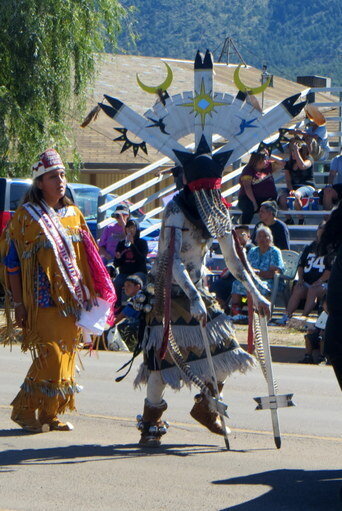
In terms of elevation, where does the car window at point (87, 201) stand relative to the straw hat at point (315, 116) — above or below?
below

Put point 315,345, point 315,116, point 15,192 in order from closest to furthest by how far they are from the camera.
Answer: point 315,345, point 15,192, point 315,116

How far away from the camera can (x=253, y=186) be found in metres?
16.3

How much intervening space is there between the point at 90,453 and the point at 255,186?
400 inches

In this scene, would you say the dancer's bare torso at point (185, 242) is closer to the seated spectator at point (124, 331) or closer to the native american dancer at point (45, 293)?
the native american dancer at point (45, 293)

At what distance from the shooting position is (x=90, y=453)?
6625 millimetres

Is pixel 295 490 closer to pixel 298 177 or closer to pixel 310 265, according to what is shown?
pixel 310 265

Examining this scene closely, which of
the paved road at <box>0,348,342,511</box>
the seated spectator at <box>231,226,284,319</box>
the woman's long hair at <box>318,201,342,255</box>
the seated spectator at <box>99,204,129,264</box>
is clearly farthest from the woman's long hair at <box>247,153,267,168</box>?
the woman's long hair at <box>318,201,342,255</box>

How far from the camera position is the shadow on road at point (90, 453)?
6441mm

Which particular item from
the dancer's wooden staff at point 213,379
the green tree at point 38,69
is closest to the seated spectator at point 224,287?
the dancer's wooden staff at point 213,379

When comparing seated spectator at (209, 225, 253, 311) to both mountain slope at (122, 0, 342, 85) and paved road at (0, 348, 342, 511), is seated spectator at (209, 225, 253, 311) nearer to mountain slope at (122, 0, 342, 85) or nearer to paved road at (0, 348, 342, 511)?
paved road at (0, 348, 342, 511)

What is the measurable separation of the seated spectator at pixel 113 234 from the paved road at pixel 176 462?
7653 mm

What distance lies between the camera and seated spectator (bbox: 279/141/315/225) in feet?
56.1

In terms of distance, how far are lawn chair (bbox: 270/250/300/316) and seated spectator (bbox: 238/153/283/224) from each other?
6.30 ft

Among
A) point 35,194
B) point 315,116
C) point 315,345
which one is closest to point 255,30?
point 315,116
